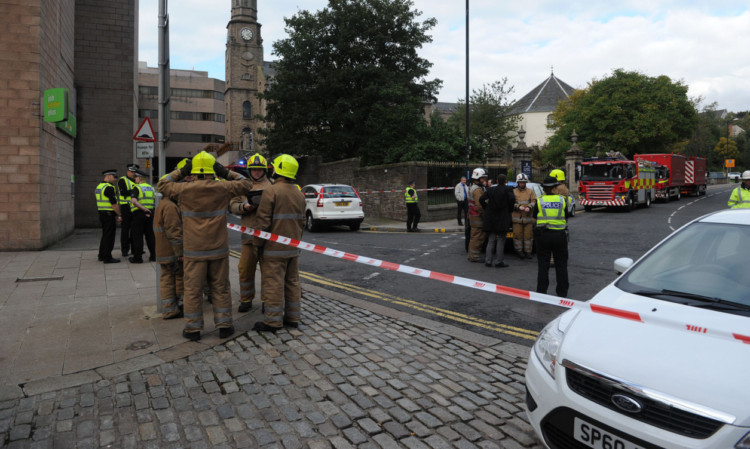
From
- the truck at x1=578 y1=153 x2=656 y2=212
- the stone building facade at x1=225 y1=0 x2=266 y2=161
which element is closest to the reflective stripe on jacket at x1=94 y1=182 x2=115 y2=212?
the truck at x1=578 y1=153 x2=656 y2=212

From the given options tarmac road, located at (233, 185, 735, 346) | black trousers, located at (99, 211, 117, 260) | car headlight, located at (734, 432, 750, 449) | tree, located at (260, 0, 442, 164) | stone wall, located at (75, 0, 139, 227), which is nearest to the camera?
car headlight, located at (734, 432, 750, 449)

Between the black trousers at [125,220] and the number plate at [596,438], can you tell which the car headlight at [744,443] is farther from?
the black trousers at [125,220]

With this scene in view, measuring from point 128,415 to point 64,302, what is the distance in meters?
3.85

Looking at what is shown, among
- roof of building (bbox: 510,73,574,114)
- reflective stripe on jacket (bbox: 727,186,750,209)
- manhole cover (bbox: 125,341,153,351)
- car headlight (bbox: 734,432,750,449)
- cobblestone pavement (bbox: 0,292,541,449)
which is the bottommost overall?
cobblestone pavement (bbox: 0,292,541,449)

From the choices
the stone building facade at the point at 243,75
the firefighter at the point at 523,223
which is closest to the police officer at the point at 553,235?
the firefighter at the point at 523,223

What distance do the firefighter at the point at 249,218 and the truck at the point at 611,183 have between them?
21.5 meters

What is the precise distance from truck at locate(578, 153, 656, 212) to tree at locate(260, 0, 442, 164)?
8.57 meters

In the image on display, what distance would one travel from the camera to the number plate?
240 cm

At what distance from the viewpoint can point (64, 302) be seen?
21.9 feet

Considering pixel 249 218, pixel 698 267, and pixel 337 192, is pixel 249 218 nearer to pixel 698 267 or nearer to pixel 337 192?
pixel 698 267

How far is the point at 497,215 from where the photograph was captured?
32.3 feet

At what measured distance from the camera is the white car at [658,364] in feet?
7.38

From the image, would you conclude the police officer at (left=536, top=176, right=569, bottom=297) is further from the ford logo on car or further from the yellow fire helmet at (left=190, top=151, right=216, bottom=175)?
the ford logo on car

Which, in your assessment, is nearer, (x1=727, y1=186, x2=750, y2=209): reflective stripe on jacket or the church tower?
(x1=727, y1=186, x2=750, y2=209): reflective stripe on jacket
